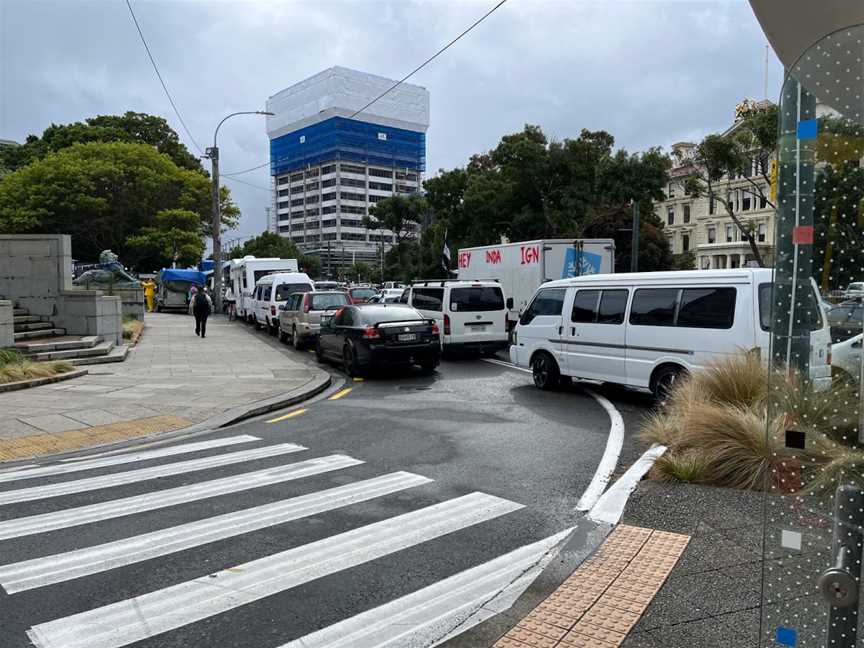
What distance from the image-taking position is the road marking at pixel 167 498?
5.36 m

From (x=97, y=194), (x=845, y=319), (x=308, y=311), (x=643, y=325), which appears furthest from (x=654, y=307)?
(x=97, y=194)

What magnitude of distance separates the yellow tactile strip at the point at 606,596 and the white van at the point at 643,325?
4165mm

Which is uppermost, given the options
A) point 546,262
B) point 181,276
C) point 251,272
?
point 181,276

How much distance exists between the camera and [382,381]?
547 inches

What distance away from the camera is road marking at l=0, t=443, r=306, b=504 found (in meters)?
6.17

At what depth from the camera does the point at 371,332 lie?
14.1 m

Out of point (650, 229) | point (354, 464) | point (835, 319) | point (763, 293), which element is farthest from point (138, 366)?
point (650, 229)

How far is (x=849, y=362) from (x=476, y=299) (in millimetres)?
15008

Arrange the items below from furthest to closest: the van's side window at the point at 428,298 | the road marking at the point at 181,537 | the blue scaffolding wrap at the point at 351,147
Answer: the blue scaffolding wrap at the point at 351,147
the van's side window at the point at 428,298
the road marking at the point at 181,537

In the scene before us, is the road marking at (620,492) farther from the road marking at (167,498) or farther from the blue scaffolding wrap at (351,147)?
the blue scaffolding wrap at (351,147)

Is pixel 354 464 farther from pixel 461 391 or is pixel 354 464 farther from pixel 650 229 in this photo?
pixel 650 229

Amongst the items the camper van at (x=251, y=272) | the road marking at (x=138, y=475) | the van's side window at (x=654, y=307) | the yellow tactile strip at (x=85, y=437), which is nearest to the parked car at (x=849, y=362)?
the road marking at (x=138, y=475)

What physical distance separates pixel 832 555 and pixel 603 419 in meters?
7.35

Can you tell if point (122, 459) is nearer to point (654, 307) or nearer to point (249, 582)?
point (249, 582)
